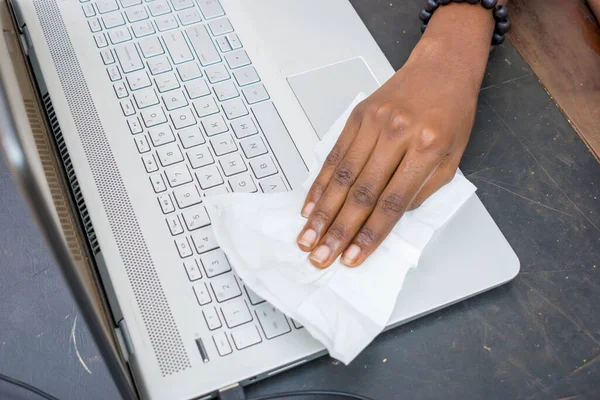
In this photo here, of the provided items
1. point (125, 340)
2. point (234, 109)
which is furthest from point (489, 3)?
point (125, 340)

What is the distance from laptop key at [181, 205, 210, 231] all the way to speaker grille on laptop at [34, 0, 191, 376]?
0.04 meters

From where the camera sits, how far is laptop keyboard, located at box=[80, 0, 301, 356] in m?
0.53

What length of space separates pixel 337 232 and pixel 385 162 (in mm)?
87

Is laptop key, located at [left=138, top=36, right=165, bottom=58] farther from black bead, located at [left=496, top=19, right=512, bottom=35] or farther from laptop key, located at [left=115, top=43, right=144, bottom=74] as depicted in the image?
black bead, located at [left=496, top=19, right=512, bottom=35]

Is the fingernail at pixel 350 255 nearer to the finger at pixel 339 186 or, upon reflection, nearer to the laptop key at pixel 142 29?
the finger at pixel 339 186

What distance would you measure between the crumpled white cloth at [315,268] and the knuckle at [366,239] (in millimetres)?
11

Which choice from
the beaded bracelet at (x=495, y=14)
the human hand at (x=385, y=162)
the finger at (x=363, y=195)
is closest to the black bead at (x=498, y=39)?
the beaded bracelet at (x=495, y=14)

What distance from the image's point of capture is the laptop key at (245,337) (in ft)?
1.68

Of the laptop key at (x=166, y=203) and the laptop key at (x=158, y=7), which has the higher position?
the laptop key at (x=158, y=7)

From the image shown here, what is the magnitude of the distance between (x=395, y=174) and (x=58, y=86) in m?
0.37

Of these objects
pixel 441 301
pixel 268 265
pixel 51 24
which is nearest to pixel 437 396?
pixel 441 301

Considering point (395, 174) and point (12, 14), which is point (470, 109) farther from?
point (12, 14)

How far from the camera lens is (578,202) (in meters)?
0.65

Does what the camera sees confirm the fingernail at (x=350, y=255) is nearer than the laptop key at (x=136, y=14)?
Yes
